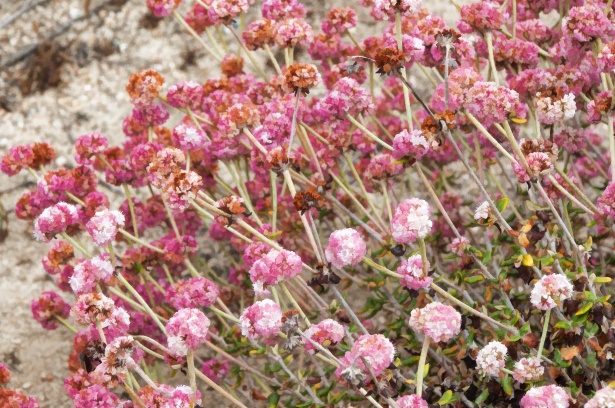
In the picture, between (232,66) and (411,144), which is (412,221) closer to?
(411,144)

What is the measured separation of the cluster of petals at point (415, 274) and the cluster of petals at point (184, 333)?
639 mm

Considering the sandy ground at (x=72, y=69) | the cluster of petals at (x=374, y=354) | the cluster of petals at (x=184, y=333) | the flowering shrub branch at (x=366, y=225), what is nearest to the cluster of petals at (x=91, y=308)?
the flowering shrub branch at (x=366, y=225)

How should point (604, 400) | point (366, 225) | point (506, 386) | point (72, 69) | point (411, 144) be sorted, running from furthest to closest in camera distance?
point (72, 69)
point (366, 225)
point (411, 144)
point (506, 386)
point (604, 400)

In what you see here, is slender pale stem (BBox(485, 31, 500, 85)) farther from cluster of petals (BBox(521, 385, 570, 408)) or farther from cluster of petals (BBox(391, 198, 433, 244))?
cluster of petals (BBox(521, 385, 570, 408))

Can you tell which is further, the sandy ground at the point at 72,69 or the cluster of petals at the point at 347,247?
the sandy ground at the point at 72,69

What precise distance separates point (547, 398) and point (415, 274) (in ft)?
1.86

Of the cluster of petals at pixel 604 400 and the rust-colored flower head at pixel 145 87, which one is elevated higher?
the rust-colored flower head at pixel 145 87

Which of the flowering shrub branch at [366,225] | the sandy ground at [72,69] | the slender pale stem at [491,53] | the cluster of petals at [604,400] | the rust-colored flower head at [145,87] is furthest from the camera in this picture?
the sandy ground at [72,69]

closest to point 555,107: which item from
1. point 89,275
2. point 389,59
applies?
point 389,59

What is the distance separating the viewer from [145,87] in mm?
3178

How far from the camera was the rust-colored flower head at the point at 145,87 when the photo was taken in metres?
3.18

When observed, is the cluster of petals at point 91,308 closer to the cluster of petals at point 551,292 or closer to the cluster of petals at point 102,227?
the cluster of petals at point 102,227

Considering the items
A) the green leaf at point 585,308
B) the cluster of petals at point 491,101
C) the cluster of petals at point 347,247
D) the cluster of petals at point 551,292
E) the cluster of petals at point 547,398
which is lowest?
the green leaf at point 585,308

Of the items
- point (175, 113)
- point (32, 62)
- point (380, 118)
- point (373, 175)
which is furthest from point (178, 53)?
point (373, 175)
